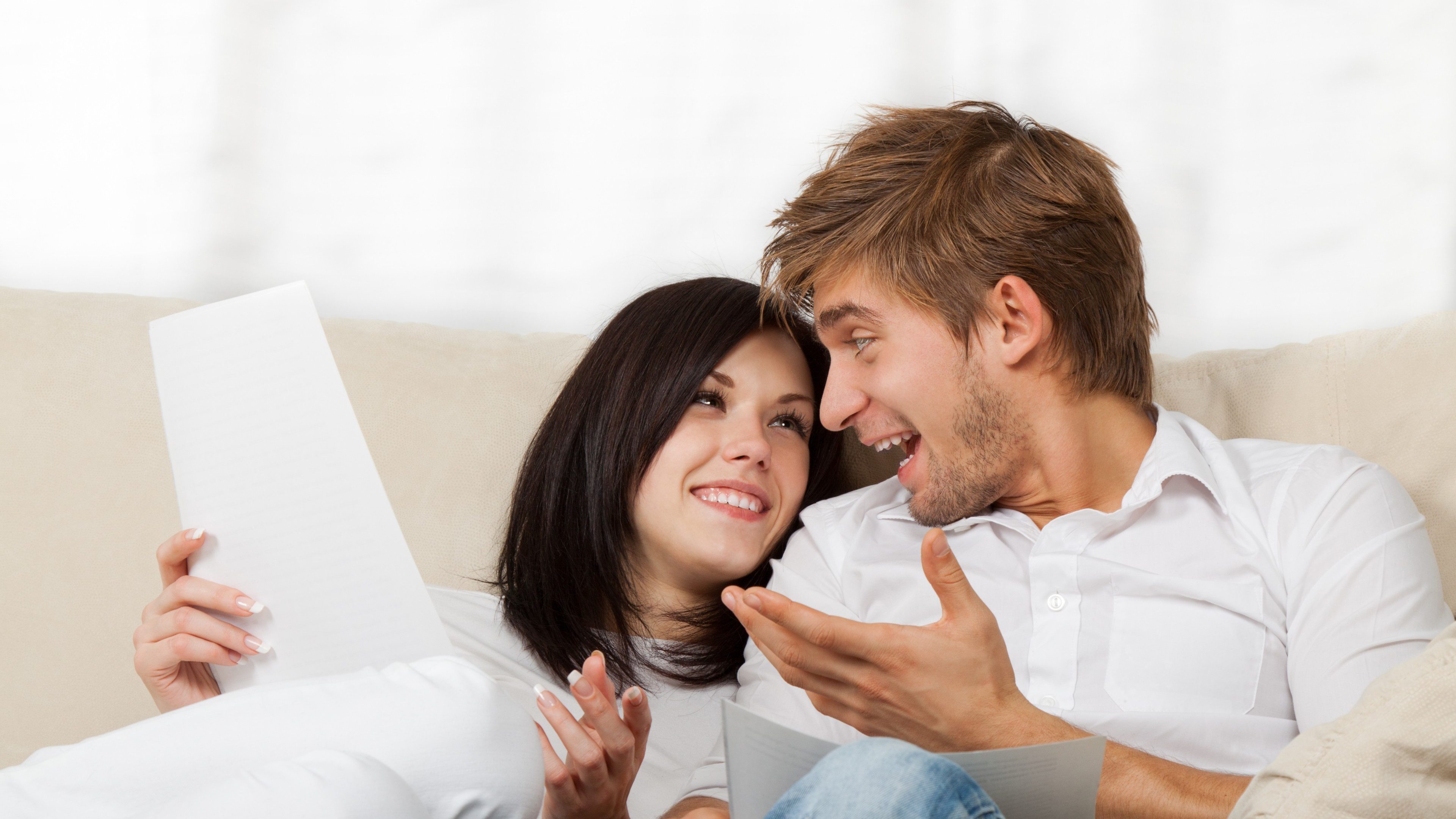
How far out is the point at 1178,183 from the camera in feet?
6.38

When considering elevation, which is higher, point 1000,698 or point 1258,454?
point 1258,454

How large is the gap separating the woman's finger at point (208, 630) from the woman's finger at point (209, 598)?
12 millimetres

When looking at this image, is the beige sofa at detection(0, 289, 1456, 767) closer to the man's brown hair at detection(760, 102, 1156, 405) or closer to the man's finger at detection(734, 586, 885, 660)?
the man's brown hair at detection(760, 102, 1156, 405)

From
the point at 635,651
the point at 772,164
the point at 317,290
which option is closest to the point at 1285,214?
the point at 772,164

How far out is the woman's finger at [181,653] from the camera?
1.14 metres

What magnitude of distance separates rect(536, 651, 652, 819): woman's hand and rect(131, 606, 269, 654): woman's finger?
340 millimetres

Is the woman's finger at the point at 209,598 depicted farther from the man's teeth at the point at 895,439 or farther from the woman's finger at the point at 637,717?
the man's teeth at the point at 895,439

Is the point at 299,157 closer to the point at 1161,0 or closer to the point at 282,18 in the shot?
the point at 282,18

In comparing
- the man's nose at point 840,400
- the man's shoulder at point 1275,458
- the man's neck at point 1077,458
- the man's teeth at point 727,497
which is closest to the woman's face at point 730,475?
the man's teeth at point 727,497

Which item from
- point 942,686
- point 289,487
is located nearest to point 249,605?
point 289,487

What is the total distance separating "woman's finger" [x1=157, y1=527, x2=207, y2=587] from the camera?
112cm

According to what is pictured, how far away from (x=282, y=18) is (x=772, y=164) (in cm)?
106

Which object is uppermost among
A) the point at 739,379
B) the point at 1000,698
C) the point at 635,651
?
the point at 739,379

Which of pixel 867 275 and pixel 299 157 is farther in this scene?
pixel 299 157
